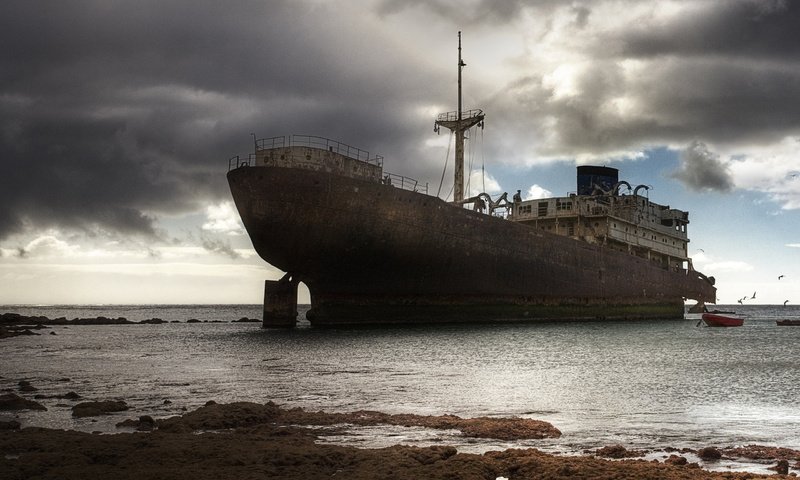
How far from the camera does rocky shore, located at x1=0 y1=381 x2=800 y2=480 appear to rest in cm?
532

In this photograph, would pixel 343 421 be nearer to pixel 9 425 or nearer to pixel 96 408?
pixel 96 408

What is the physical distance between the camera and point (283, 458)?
579 centimetres

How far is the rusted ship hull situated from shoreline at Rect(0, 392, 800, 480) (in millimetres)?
18711

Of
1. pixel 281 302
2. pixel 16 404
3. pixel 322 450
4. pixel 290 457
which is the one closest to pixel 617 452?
pixel 322 450

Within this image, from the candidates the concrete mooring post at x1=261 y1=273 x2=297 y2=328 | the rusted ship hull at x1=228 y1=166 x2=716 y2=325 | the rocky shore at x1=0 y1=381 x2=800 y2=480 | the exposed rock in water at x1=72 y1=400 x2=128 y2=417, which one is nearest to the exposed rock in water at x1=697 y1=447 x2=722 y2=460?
the rocky shore at x1=0 y1=381 x2=800 y2=480

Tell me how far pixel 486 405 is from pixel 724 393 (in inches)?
202

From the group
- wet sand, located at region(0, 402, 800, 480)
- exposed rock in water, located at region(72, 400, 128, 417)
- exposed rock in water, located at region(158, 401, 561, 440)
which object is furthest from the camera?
exposed rock in water, located at region(72, 400, 128, 417)

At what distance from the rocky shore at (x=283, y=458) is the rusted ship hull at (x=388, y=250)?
18710 millimetres

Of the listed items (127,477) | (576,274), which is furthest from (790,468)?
(576,274)

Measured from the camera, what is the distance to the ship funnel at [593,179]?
165 ft

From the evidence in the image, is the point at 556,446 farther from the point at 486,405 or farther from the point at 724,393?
the point at 724,393

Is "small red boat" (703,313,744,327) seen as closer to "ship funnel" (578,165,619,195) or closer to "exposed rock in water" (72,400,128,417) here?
"ship funnel" (578,165,619,195)

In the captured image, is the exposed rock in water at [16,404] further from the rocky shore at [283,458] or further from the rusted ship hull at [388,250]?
the rusted ship hull at [388,250]

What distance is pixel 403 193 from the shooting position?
27672 mm
